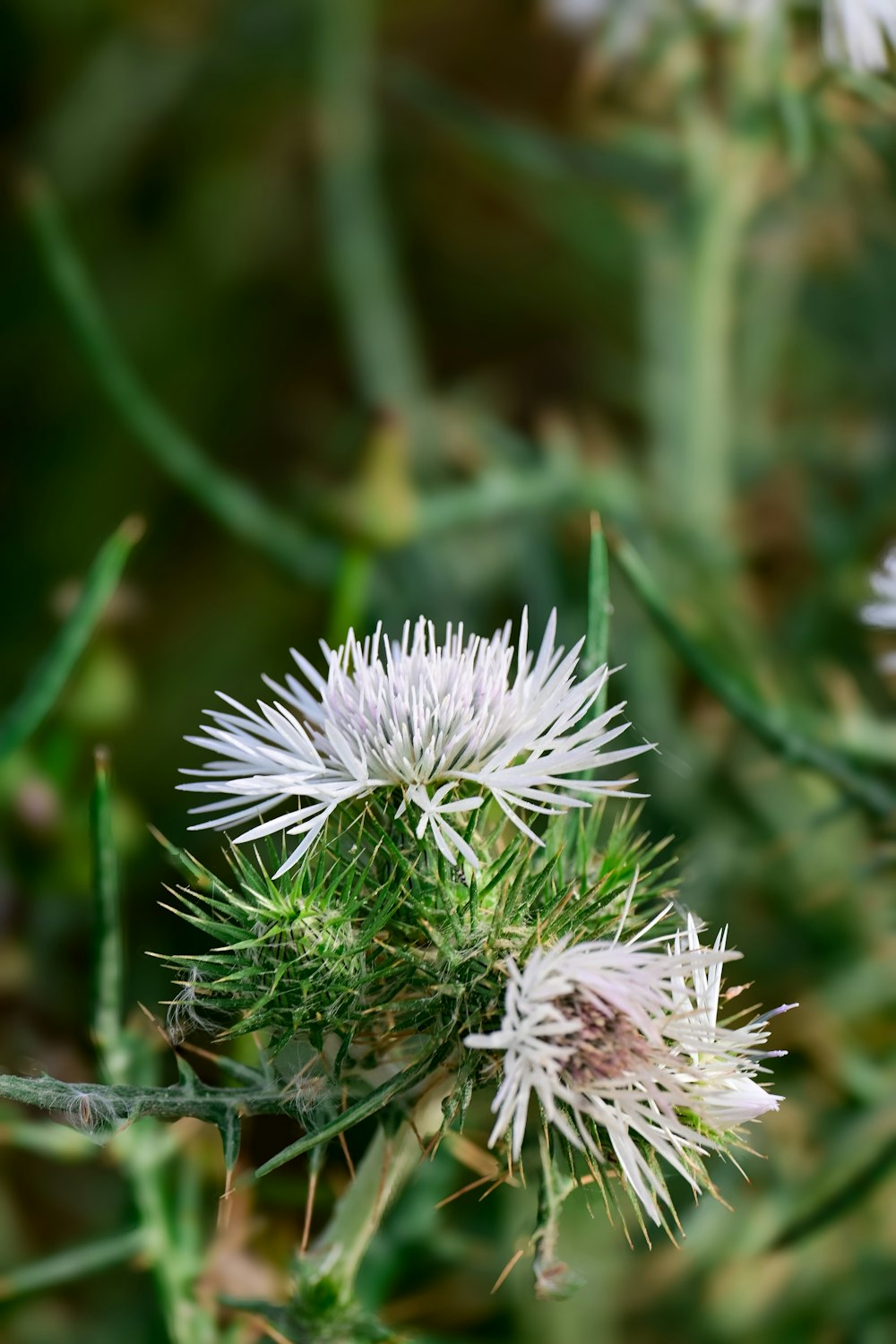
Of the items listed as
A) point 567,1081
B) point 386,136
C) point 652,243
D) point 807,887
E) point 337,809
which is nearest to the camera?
point 567,1081

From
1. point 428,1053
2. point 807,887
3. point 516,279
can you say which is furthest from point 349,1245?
point 516,279

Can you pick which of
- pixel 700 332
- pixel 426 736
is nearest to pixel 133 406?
pixel 700 332

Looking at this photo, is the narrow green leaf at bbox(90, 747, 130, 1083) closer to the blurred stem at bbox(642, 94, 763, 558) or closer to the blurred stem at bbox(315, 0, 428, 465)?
the blurred stem at bbox(642, 94, 763, 558)

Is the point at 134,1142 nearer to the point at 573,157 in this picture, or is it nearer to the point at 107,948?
the point at 107,948

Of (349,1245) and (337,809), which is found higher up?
(337,809)

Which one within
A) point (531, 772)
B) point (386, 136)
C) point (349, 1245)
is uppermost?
point (386, 136)

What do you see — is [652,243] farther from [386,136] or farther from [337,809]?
[337,809]

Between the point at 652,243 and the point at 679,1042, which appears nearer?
the point at 679,1042
